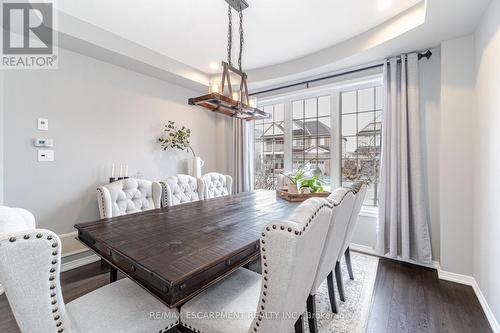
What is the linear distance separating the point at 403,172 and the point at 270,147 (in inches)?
84.5

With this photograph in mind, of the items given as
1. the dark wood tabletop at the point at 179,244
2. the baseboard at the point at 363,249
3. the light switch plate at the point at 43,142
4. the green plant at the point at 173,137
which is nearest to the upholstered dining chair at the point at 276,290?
the dark wood tabletop at the point at 179,244

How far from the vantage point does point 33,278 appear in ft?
2.53

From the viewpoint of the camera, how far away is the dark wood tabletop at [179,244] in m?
0.95

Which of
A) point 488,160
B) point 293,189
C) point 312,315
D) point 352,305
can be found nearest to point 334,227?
point 312,315

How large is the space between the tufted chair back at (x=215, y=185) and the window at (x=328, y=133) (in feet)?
3.29

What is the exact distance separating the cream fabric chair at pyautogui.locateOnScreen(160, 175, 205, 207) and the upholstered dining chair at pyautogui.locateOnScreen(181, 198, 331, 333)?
153cm

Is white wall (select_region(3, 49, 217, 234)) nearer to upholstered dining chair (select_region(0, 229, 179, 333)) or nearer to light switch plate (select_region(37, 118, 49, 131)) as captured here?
light switch plate (select_region(37, 118, 49, 131))

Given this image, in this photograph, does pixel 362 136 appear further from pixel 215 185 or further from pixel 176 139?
pixel 176 139

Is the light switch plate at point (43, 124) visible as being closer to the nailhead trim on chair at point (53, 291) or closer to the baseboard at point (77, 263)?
the baseboard at point (77, 263)

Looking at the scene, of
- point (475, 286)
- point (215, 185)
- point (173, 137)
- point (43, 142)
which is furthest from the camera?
point (173, 137)

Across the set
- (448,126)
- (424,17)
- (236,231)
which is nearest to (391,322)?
(236,231)

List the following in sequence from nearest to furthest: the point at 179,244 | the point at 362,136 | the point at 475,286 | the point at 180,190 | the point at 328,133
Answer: the point at 179,244 < the point at 475,286 < the point at 180,190 < the point at 362,136 < the point at 328,133

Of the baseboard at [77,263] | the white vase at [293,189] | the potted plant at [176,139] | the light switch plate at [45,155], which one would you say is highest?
the potted plant at [176,139]

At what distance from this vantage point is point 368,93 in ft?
10.4
